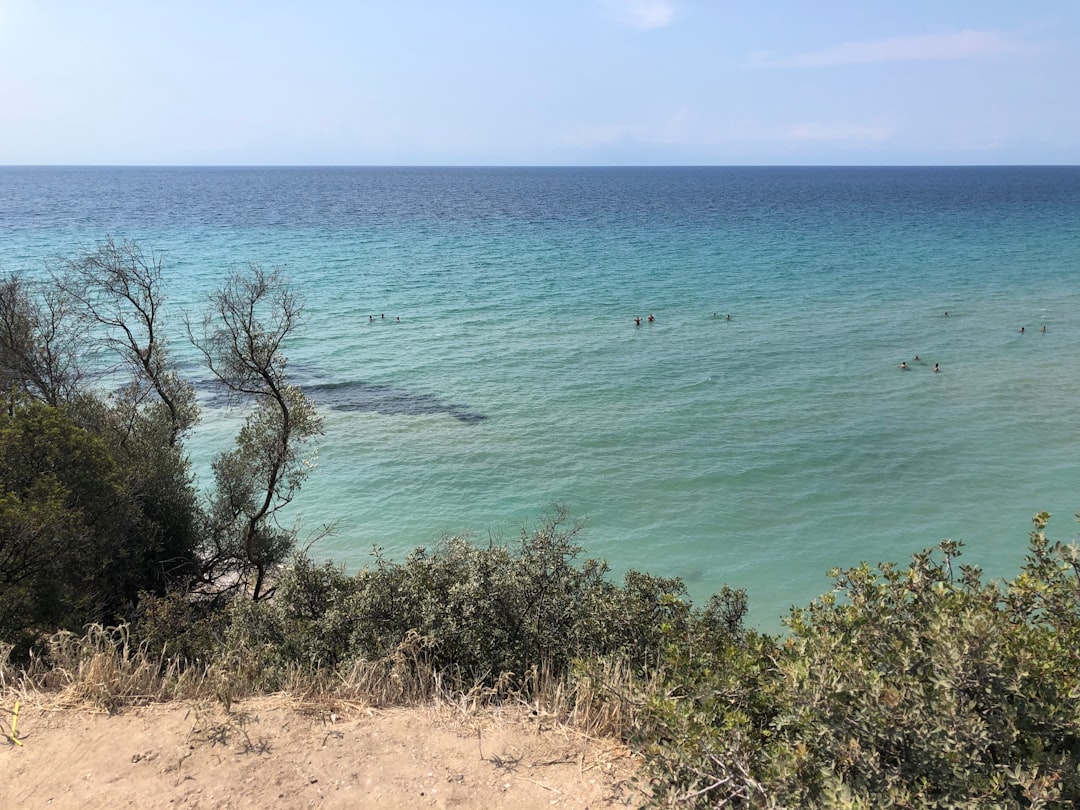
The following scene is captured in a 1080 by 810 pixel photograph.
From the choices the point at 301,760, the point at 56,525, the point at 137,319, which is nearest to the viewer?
the point at 301,760

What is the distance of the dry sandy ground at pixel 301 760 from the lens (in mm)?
6293

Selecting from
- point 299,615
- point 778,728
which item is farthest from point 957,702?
point 299,615

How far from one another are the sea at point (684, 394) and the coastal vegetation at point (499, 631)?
5.08 meters

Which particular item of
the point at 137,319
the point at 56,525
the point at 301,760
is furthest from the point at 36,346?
the point at 301,760

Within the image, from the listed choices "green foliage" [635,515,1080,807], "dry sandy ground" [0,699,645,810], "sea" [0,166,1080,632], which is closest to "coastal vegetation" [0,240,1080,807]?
"green foliage" [635,515,1080,807]

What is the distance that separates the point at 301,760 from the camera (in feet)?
22.3

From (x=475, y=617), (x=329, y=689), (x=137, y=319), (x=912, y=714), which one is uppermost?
(x=137, y=319)

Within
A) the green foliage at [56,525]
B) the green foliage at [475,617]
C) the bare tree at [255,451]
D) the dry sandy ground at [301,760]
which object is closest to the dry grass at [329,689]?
the dry sandy ground at [301,760]

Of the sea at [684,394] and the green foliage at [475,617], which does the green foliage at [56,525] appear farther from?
the sea at [684,394]

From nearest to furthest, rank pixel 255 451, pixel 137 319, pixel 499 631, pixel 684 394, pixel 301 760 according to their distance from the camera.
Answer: pixel 301 760, pixel 499 631, pixel 255 451, pixel 137 319, pixel 684 394

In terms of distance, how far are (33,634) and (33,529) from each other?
152cm

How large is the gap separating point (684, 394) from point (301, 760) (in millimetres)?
27156

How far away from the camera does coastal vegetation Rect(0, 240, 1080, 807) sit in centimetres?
459

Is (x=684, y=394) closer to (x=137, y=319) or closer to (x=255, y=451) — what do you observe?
(x=255, y=451)
